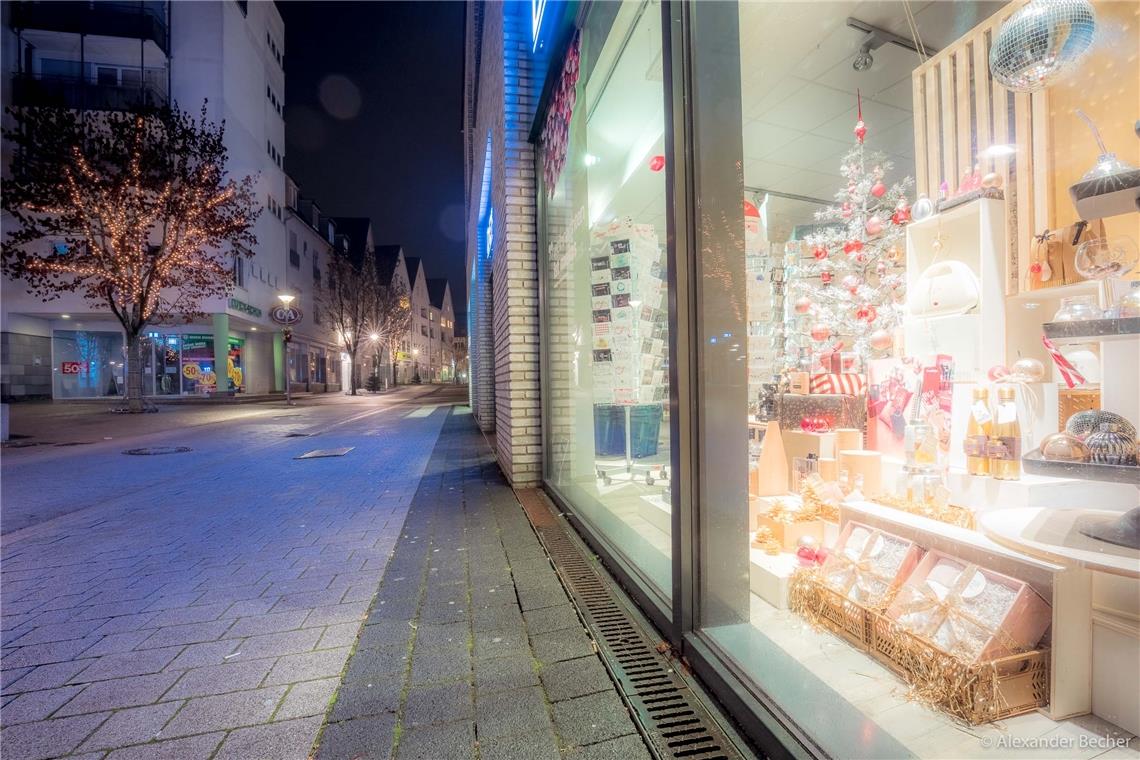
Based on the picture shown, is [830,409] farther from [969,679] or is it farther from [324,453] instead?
[324,453]

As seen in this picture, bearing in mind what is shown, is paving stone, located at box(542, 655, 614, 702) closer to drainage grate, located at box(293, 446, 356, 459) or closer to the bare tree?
drainage grate, located at box(293, 446, 356, 459)

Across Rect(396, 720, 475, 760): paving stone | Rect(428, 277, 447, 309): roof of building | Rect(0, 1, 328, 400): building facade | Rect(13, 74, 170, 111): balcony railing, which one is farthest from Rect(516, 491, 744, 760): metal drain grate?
Rect(428, 277, 447, 309): roof of building

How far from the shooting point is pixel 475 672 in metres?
1.98

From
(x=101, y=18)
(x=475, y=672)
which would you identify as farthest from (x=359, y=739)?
(x=101, y=18)

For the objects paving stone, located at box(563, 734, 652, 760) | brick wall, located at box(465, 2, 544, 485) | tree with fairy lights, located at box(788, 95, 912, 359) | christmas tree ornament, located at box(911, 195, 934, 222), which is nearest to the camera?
paving stone, located at box(563, 734, 652, 760)

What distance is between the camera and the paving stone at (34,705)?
1768mm

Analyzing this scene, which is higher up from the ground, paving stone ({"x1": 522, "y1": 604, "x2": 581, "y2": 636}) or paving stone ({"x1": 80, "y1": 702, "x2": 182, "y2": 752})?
paving stone ({"x1": 522, "y1": 604, "x2": 581, "y2": 636})

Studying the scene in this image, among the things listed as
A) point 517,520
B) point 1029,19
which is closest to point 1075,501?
point 1029,19

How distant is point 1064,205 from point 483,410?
10088mm

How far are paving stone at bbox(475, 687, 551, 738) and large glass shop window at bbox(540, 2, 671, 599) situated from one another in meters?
1.29

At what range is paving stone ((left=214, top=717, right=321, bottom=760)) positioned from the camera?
1.56 meters

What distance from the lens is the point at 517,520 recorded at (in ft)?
13.5

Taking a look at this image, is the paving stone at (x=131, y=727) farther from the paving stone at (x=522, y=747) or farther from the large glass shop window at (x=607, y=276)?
the large glass shop window at (x=607, y=276)

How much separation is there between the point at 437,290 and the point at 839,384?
270 feet
